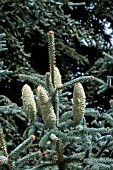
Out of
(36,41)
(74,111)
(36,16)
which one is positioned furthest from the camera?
(36,41)

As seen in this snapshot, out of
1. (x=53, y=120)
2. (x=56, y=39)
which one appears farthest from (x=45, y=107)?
(x=56, y=39)

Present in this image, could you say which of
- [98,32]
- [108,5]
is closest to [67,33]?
[108,5]

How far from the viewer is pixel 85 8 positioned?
7.00m

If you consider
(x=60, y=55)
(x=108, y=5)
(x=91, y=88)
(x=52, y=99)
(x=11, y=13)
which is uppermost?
(x=108, y=5)

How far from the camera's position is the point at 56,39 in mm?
5430

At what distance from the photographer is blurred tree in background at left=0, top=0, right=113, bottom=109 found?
4.55m

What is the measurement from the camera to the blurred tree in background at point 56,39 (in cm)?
455

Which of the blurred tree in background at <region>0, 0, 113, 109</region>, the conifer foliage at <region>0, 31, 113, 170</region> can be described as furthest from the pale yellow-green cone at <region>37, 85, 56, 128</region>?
the blurred tree in background at <region>0, 0, 113, 109</region>

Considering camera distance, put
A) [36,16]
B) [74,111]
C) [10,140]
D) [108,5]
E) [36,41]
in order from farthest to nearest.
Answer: [108,5] → [36,41] → [36,16] → [10,140] → [74,111]

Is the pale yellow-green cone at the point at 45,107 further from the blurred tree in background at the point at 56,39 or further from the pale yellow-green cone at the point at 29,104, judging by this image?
the blurred tree in background at the point at 56,39

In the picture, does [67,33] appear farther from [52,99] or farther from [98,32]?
[52,99]

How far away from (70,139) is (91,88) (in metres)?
4.33

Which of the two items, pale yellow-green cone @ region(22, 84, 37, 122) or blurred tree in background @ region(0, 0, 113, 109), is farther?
blurred tree in background @ region(0, 0, 113, 109)

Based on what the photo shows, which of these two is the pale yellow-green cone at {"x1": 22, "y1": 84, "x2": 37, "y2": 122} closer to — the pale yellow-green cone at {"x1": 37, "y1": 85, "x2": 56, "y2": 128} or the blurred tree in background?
the pale yellow-green cone at {"x1": 37, "y1": 85, "x2": 56, "y2": 128}
